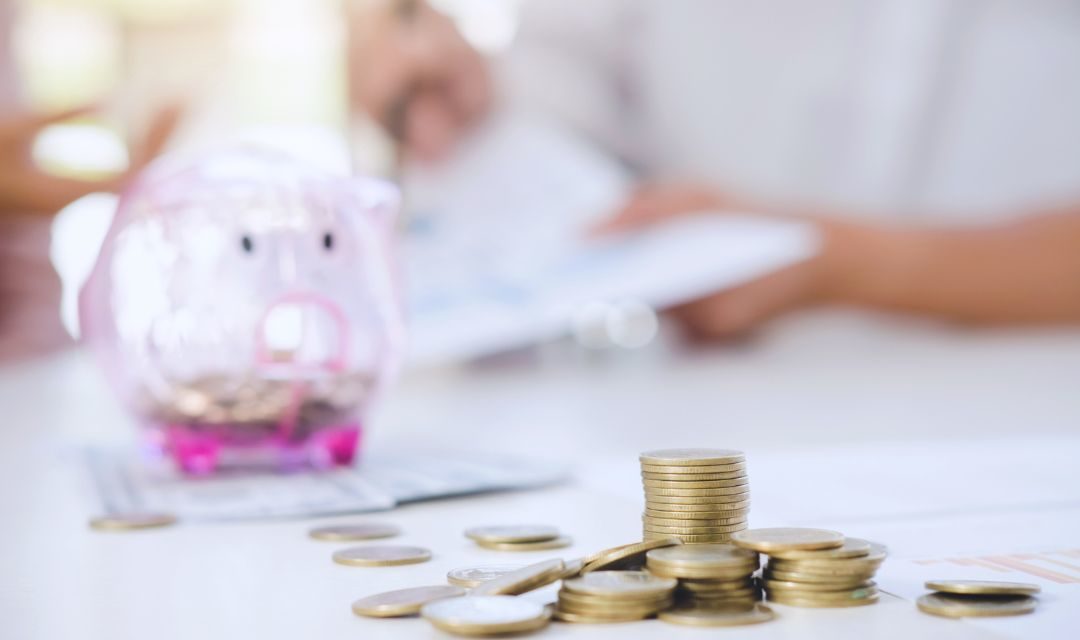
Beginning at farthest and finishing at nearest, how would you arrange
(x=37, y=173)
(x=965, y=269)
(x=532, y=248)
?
1. (x=965, y=269)
2. (x=532, y=248)
3. (x=37, y=173)

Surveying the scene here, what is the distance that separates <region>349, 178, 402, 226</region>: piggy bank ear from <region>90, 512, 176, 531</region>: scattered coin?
0.25 meters

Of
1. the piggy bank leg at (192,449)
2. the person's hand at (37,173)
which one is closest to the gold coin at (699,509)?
the piggy bank leg at (192,449)

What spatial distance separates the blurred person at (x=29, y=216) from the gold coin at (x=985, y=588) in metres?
0.87

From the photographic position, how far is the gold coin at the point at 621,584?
0.32 metres

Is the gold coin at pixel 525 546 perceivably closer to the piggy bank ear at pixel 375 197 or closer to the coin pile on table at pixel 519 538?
the coin pile on table at pixel 519 538

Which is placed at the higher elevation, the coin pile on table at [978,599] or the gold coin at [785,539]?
the gold coin at [785,539]

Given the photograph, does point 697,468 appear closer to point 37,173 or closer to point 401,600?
point 401,600

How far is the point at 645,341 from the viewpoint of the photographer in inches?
68.6

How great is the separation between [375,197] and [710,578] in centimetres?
43

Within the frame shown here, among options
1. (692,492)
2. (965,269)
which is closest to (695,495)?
(692,492)

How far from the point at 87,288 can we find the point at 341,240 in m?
0.17

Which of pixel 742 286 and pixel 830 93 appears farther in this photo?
pixel 830 93

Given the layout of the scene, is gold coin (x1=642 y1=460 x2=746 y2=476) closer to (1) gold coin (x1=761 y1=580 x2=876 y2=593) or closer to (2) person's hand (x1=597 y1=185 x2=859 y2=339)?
(1) gold coin (x1=761 y1=580 x2=876 y2=593)

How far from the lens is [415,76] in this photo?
5.65ft
